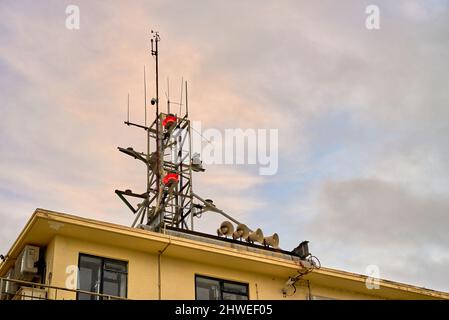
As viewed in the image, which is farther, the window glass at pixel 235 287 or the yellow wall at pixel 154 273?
the window glass at pixel 235 287

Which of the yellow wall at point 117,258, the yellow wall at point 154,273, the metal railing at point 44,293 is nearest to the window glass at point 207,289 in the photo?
the yellow wall at point 154,273

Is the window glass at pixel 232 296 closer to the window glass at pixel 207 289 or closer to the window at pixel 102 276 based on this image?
the window glass at pixel 207 289

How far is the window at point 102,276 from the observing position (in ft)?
82.4

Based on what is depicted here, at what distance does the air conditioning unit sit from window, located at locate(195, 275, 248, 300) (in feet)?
18.4

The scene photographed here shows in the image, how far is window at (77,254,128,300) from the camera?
2513 centimetres

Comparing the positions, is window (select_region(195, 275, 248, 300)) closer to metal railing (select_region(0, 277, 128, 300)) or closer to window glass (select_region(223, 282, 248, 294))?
window glass (select_region(223, 282, 248, 294))

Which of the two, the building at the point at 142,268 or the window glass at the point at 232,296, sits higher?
the building at the point at 142,268

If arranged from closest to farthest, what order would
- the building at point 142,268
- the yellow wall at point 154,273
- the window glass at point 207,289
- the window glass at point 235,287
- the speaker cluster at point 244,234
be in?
the building at point 142,268 < the yellow wall at point 154,273 < the window glass at point 207,289 < the window glass at point 235,287 < the speaker cluster at point 244,234

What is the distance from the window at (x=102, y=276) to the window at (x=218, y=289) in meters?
2.80

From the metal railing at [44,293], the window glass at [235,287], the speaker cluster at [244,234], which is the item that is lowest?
the metal railing at [44,293]

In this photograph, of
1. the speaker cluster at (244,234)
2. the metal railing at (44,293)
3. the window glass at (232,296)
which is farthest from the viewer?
the speaker cluster at (244,234)

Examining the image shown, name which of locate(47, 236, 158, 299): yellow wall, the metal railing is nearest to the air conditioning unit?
the metal railing

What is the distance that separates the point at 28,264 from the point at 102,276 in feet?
7.84
